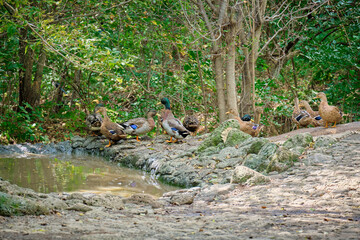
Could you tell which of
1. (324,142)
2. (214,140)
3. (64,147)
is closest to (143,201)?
(324,142)

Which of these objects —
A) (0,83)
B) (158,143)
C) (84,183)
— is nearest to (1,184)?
(84,183)

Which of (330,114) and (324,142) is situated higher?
(330,114)

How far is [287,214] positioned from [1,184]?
3.88 m

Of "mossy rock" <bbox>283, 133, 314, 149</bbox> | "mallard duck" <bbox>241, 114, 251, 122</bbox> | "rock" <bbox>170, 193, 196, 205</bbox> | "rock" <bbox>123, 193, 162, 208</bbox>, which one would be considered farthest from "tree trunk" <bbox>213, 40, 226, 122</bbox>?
"rock" <bbox>123, 193, 162, 208</bbox>

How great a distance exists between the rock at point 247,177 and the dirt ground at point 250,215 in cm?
17

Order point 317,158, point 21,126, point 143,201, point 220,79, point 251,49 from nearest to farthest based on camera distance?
1. point 143,201
2. point 317,158
3. point 220,79
4. point 21,126
5. point 251,49

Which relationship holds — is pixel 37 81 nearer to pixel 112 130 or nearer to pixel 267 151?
pixel 112 130

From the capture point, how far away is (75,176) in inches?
361

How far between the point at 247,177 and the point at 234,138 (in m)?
3.04

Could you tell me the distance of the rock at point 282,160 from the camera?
24.2 feet

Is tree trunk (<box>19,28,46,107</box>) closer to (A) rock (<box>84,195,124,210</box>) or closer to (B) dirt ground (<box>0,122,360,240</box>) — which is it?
(A) rock (<box>84,195,124,210</box>)

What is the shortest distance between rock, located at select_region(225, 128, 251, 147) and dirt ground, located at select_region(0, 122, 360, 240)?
2.52 m

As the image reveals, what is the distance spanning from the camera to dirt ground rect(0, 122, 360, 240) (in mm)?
3801

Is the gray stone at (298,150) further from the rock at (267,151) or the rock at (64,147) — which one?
the rock at (64,147)
